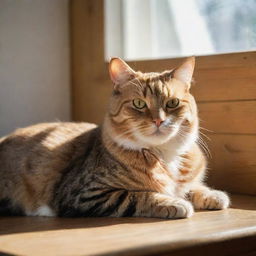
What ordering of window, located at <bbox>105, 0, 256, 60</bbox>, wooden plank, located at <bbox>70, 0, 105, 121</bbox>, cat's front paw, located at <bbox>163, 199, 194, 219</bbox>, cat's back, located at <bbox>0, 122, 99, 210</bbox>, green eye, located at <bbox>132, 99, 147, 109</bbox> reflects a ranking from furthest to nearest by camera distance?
wooden plank, located at <bbox>70, 0, 105, 121</bbox> → window, located at <bbox>105, 0, 256, 60</bbox> → cat's back, located at <bbox>0, 122, 99, 210</bbox> → green eye, located at <bbox>132, 99, 147, 109</bbox> → cat's front paw, located at <bbox>163, 199, 194, 219</bbox>

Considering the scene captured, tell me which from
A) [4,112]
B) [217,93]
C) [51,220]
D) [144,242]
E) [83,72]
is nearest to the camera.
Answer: [144,242]

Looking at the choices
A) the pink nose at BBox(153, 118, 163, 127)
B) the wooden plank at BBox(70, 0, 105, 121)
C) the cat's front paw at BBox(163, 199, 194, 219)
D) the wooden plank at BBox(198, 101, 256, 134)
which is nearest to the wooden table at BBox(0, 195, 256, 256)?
the cat's front paw at BBox(163, 199, 194, 219)

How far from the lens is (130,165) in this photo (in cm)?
181

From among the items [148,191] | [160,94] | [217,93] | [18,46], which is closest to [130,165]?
[148,191]

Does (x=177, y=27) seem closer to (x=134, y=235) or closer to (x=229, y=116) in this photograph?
(x=229, y=116)

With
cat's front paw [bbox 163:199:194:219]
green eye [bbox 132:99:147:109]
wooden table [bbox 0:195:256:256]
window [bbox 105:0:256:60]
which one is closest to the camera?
wooden table [bbox 0:195:256:256]

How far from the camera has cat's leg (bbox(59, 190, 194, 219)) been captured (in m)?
1.67

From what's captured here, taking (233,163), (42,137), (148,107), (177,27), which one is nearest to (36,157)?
(42,137)

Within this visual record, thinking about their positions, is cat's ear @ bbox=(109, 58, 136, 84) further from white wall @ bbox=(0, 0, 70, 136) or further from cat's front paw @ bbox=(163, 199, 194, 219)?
white wall @ bbox=(0, 0, 70, 136)

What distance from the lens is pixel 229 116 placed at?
2152 millimetres

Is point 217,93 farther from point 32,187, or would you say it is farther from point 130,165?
point 32,187

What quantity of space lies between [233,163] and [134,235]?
0.84 m

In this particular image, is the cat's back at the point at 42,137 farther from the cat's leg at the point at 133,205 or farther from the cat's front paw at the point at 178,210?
the cat's front paw at the point at 178,210

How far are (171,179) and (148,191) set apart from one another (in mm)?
117
